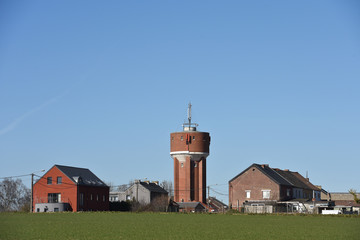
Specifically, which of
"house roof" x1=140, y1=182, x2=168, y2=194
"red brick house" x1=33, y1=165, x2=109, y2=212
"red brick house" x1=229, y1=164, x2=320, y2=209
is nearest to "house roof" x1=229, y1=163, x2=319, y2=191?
"red brick house" x1=229, y1=164, x2=320, y2=209

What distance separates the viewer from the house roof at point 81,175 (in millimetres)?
85438

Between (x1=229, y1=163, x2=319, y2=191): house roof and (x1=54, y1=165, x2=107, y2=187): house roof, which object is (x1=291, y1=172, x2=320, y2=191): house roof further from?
(x1=54, y1=165, x2=107, y2=187): house roof

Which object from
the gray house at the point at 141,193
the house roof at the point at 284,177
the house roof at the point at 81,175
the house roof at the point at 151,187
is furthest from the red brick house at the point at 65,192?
the house roof at the point at 284,177

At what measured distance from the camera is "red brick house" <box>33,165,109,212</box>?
82.9 meters

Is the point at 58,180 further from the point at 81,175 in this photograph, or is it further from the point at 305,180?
the point at 305,180

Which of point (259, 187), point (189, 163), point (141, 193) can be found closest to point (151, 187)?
point (141, 193)

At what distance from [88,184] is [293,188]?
34719 mm

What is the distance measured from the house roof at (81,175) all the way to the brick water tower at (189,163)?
18.2 metres

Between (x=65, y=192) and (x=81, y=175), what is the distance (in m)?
5.13

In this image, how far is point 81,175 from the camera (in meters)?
88.9

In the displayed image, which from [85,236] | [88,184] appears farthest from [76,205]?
[85,236]

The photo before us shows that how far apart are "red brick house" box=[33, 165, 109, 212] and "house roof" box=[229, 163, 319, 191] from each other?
2371 centimetres

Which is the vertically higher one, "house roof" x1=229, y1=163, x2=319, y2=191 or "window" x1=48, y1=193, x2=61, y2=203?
"house roof" x1=229, y1=163, x2=319, y2=191

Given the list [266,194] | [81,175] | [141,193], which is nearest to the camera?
[81,175]
